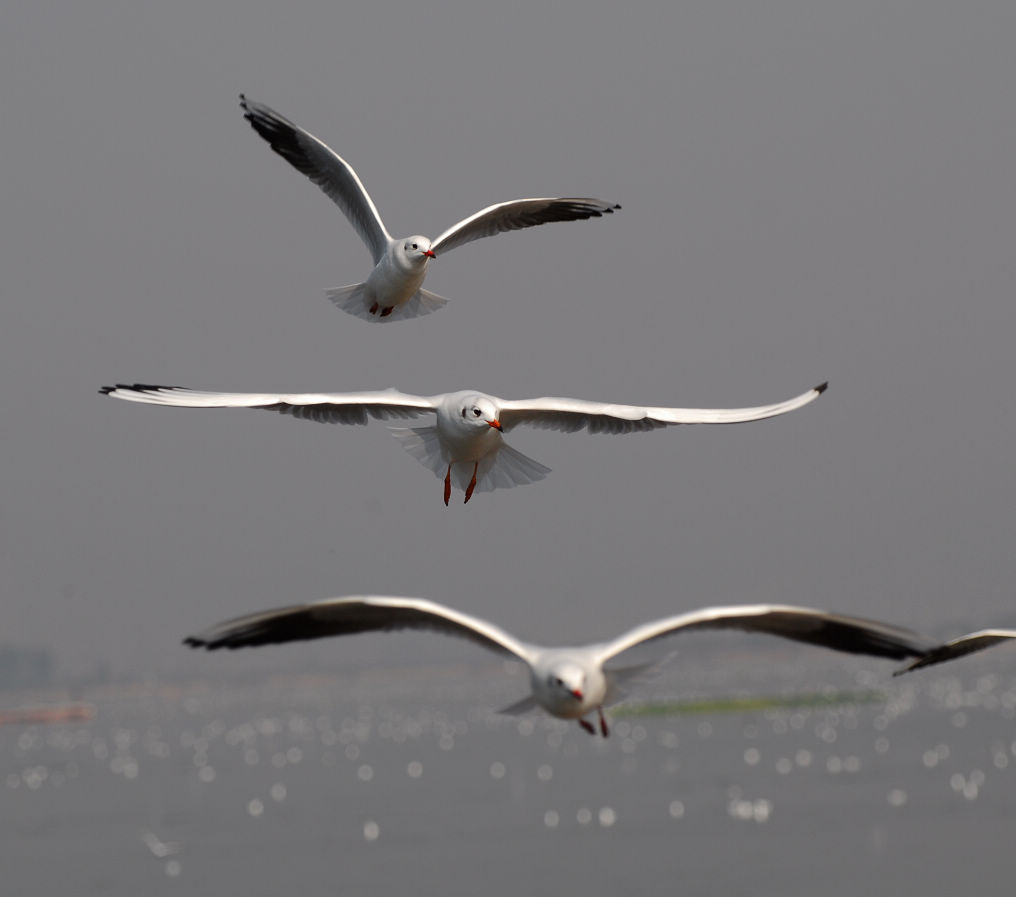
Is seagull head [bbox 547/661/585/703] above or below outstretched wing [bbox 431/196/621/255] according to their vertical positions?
below

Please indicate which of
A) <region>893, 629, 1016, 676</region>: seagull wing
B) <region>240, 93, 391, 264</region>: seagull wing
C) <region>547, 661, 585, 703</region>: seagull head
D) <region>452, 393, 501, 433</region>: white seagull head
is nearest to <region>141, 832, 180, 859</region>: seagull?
<region>240, 93, 391, 264</region>: seagull wing

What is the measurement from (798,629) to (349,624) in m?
2.89

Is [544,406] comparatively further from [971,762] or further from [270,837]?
[971,762]

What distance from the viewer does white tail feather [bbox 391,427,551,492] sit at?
14.6 metres

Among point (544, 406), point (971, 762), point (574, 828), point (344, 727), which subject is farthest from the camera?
point (344, 727)

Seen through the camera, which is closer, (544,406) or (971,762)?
(544,406)

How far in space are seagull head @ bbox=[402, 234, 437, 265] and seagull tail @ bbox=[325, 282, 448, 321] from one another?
0.91 metres

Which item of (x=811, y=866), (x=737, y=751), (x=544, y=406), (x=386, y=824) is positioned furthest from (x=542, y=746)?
(x=544, y=406)

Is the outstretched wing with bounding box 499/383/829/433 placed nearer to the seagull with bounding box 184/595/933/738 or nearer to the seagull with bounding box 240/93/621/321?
the seagull with bounding box 240/93/621/321

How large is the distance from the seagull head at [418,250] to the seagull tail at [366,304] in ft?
2.98

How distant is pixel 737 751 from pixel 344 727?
51.7m

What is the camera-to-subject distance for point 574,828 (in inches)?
2024

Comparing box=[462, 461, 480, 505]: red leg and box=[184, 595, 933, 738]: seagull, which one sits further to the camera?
box=[462, 461, 480, 505]: red leg

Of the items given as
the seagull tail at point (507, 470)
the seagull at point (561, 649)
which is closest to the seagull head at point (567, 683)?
the seagull at point (561, 649)
